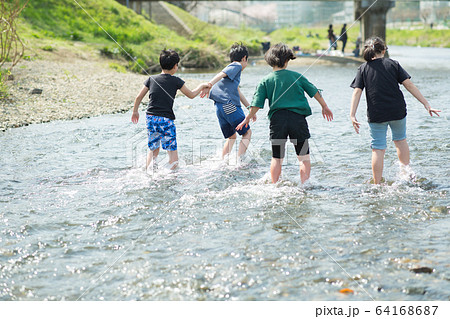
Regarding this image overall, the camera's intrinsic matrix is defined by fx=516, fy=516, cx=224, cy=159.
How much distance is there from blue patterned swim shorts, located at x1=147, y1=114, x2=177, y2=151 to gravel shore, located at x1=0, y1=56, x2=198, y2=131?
4.83 metres

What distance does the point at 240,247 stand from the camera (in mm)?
4539

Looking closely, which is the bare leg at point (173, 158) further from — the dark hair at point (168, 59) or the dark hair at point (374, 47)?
the dark hair at point (374, 47)

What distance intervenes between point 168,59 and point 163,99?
1.77 feet

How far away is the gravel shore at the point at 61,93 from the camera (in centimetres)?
1174

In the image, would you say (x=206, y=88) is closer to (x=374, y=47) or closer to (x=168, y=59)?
(x=168, y=59)

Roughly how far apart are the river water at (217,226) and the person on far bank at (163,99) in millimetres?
490

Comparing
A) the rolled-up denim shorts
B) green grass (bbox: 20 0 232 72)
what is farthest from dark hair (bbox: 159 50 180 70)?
green grass (bbox: 20 0 232 72)

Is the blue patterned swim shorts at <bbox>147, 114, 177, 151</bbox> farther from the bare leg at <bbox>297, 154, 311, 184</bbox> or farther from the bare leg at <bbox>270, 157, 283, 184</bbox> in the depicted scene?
the bare leg at <bbox>297, 154, 311, 184</bbox>

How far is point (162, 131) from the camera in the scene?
7043 mm

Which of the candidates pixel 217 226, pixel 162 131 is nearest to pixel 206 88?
pixel 162 131
